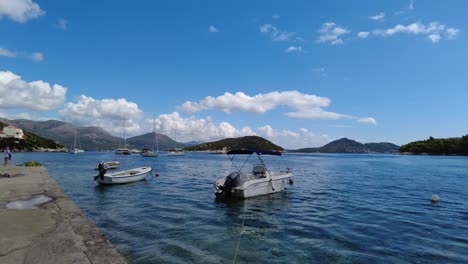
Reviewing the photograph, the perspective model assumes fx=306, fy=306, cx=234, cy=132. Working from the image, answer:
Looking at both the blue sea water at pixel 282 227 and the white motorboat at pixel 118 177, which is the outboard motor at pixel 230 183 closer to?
the blue sea water at pixel 282 227

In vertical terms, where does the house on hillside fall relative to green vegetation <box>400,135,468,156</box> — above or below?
above

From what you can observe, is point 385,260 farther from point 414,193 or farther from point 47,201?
point 414,193

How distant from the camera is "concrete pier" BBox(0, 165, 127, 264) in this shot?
7703 mm

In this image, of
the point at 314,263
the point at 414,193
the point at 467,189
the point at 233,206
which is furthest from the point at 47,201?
the point at 467,189

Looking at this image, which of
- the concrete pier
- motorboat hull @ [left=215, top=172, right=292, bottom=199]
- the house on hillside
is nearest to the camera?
the concrete pier

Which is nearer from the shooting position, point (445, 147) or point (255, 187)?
point (255, 187)

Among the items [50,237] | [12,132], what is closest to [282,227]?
[50,237]

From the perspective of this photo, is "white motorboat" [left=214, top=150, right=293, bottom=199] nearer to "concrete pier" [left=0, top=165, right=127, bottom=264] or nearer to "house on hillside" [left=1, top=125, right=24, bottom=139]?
"concrete pier" [left=0, top=165, right=127, bottom=264]

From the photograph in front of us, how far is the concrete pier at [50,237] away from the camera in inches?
303

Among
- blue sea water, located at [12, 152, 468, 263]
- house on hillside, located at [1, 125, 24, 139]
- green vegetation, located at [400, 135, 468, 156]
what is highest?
house on hillside, located at [1, 125, 24, 139]

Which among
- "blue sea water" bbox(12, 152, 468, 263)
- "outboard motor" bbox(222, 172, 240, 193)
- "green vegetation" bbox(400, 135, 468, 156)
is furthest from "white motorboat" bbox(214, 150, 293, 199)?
"green vegetation" bbox(400, 135, 468, 156)

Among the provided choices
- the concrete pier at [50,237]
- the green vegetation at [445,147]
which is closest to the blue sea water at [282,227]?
the concrete pier at [50,237]

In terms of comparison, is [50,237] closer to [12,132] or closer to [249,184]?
[249,184]

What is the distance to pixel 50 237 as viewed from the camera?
30.5 feet
